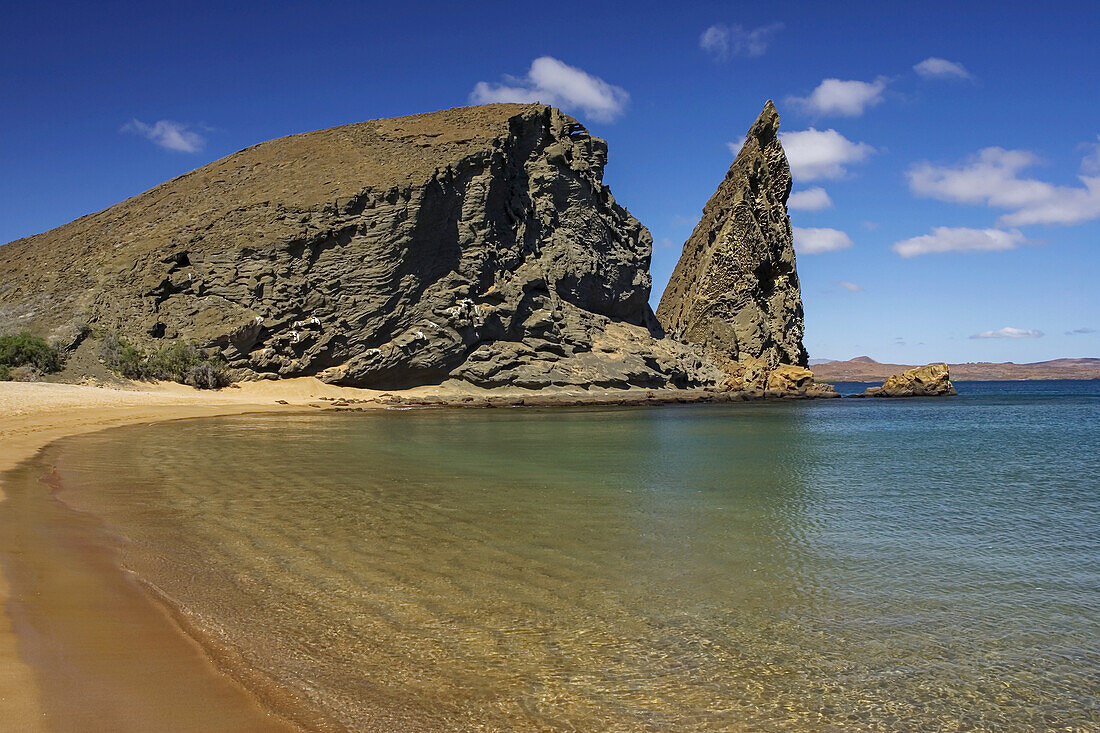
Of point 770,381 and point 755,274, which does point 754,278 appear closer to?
point 755,274

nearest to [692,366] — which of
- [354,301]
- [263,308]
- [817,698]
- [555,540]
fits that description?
[354,301]

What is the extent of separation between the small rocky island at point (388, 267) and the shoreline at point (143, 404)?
1.30 metres

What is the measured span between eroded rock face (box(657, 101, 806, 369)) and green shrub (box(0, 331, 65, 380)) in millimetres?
46549

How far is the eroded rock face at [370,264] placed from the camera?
3878 centimetres

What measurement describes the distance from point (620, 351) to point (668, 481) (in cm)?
3538

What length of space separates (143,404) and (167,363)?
742 cm

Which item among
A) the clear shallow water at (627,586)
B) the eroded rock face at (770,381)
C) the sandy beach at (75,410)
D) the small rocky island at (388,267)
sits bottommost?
the clear shallow water at (627,586)

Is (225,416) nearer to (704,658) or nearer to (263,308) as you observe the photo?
(263,308)

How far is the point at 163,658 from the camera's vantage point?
4203mm

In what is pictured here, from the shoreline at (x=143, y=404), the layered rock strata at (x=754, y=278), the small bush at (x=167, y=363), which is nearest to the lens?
the shoreline at (x=143, y=404)

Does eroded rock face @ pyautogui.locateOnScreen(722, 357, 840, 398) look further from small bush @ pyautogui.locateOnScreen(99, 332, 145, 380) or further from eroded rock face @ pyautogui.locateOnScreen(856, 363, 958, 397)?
small bush @ pyautogui.locateOnScreen(99, 332, 145, 380)

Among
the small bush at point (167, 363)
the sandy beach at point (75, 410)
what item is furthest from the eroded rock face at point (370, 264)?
the sandy beach at point (75, 410)

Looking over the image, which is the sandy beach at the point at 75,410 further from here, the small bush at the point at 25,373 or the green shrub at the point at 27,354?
the green shrub at the point at 27,354

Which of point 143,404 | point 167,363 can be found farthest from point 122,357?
point 143,404
